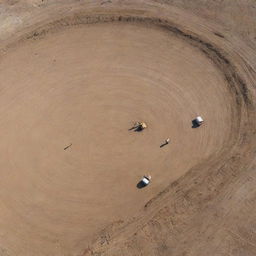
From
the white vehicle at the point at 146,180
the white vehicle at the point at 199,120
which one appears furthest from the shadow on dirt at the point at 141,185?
the white vehicle at the point at 199,120

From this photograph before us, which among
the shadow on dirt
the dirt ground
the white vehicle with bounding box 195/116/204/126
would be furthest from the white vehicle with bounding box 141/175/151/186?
the white vehicle with bounding box 195/116/204/126

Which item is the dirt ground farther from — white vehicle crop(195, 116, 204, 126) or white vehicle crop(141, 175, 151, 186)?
white vehicle crop(195, 116, 204, 126)

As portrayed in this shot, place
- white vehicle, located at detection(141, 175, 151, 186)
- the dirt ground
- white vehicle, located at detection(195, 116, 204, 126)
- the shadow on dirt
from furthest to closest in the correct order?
white vehicle, located at detection(195, 116, 204, 126)
the shadow on dirt
white vehicle, located at detection(141, 175, 151, 186)
the dirt ground

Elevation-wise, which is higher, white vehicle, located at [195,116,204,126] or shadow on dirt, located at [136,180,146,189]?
white vehicle, located at [195,116,204,126]

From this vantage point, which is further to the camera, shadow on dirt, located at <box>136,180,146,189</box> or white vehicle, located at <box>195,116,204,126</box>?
white vehicle, located at <box>195,116,204,126</box>

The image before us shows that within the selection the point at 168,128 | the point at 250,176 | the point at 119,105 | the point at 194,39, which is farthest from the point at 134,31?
the point at 250,176

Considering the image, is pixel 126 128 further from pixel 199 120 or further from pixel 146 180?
pixel 199 120

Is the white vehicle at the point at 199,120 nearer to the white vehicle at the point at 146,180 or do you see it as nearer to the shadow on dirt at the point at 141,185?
the white vehicle at the point at 146,180

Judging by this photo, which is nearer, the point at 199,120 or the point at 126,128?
the point at 199,120

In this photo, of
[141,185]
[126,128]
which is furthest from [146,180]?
[126,128]
